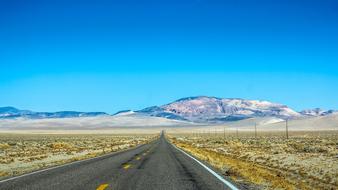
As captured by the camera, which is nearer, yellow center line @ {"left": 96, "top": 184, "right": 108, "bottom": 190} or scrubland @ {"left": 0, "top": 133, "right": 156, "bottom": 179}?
yellow center line @ {"left": 96, "top": 184, "right": 108, "bottom": 190}

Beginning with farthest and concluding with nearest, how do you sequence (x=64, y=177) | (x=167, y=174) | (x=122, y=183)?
(x=167, y=174), (x=64, y=177), (x=122, y=183)

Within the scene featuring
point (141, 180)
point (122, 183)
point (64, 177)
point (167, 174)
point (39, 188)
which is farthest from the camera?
point (167, 174)

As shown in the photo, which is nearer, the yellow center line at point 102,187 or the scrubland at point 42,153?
the yellow center line at point 102,187

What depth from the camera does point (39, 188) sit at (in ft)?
41.2

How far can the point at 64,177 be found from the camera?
15.5 metres

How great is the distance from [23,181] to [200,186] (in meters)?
6.12

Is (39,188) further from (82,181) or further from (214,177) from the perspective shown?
(214,177)

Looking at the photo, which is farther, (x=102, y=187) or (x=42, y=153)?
(x=42, y=153)

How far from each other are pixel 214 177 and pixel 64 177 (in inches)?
220

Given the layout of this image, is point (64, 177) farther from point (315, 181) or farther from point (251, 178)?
point (315, 181)

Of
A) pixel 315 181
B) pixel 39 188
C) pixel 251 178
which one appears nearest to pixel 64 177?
pixel 39 188

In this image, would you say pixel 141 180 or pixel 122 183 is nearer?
pixel 122 183

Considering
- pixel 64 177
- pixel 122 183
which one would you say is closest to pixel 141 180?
pixel 122 183

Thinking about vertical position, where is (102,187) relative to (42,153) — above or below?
below
